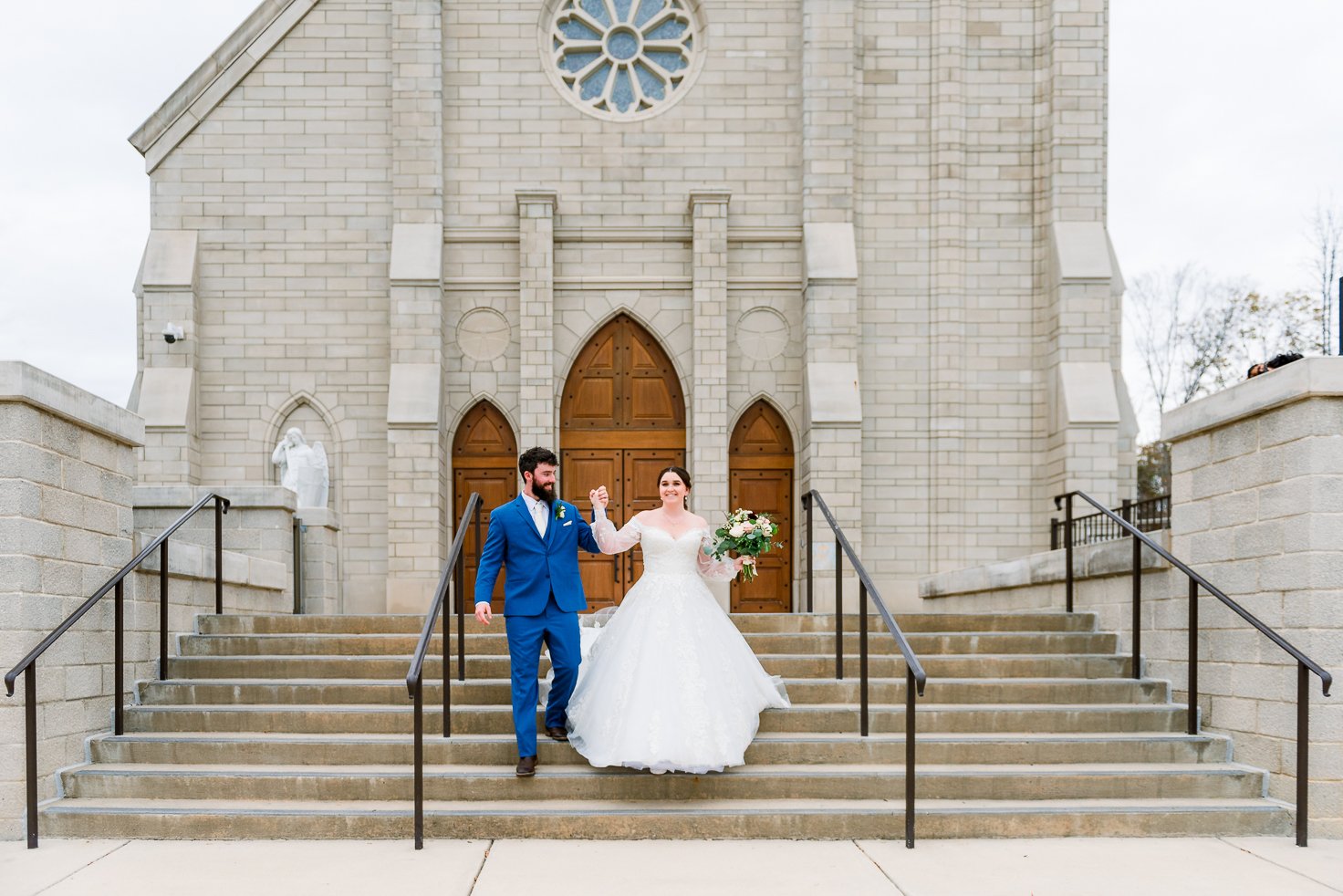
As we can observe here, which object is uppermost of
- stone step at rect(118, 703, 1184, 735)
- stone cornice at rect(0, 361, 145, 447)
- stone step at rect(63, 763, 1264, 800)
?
stone cornice at rect(0, 361, 145, 447)

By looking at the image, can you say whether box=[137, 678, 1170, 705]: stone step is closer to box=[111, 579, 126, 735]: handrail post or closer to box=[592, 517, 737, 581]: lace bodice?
box=[111, 579, 126, 735]: handrail post

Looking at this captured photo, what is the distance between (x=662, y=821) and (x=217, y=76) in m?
13.2

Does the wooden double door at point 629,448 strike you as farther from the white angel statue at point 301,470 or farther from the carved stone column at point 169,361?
the carved stone column at point 169,361

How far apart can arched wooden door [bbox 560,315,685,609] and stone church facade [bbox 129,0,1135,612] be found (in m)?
0.05

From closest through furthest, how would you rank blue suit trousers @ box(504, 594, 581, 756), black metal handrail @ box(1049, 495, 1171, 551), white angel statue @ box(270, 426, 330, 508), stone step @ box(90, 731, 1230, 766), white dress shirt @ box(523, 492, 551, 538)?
blue suit trousers @ box(504, 594, 581, 756) → white dress shirt @ box(523, 492, 551, 538) → stone step @ box(90, 731, 1230, 766) → black metal handrail @ box(1049, 495, 1171, 551) → white angel statue @ box(270, 426, 330, 508)

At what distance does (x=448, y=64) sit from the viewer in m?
15.6

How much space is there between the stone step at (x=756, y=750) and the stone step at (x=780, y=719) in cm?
16

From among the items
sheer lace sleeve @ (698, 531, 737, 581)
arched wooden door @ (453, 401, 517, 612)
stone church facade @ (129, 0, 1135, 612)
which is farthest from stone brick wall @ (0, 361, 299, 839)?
stone church facade @ (129, 0, 1135, 612)

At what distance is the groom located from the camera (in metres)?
6.14

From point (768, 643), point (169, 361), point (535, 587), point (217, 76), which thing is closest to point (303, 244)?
point (169, 361)

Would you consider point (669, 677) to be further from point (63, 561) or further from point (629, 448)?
point (629, 448)

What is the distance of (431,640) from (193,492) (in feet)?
8.75

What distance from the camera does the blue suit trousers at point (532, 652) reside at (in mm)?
6113

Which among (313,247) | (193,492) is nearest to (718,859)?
(193,492)
